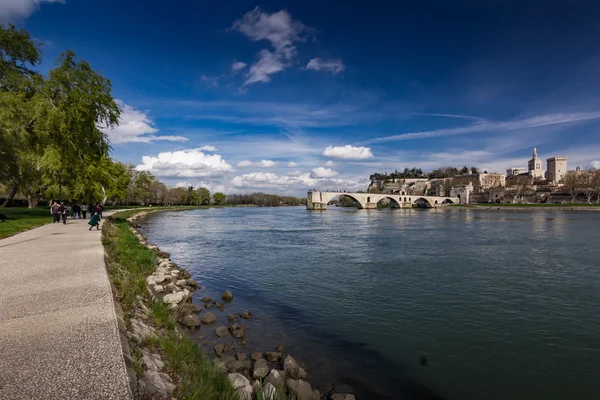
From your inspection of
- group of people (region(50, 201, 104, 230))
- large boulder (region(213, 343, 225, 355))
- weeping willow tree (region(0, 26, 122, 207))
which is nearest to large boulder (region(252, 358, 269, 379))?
A: large boulder (region(213, 343, 225, 355))

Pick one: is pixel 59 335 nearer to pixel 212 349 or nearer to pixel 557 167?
pixel 212 349

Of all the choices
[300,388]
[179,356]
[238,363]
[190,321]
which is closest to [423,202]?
[190,321]

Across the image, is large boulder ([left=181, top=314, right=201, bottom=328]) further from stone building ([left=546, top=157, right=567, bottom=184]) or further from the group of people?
stone building ([left=546, top=157, right=567, bottom=184])

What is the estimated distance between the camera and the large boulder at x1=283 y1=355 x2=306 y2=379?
6184mm

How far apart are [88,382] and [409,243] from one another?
23226mm

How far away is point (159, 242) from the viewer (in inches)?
1017

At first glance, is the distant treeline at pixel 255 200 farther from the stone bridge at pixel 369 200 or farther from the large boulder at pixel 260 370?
the large boulder at pixel 260 370

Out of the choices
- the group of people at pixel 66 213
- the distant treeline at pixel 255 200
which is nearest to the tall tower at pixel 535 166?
the distant treeline at pixel 255 200

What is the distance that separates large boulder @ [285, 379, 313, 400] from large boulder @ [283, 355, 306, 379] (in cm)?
35

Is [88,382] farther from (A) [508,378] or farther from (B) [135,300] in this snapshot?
(A) [508,378]

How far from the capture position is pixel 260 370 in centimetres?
614

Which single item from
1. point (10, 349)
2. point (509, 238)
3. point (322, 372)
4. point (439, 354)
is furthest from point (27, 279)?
point (509, 238)

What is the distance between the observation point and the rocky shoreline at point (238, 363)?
198 inches

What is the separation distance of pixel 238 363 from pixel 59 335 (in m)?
3.02
